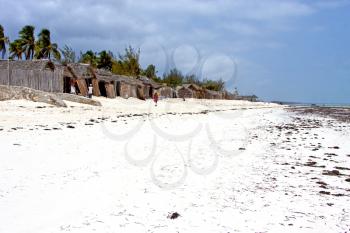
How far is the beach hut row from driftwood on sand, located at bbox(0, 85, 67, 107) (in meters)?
7.73

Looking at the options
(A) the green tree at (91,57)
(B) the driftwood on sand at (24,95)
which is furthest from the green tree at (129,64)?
(B) the driftwood on sand at (24,95)

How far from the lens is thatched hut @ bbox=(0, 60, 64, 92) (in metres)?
27.4

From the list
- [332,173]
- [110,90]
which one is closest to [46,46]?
[110,90]

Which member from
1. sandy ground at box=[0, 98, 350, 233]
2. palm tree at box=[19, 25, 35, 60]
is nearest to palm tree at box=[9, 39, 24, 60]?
palm tree at box=[19, 25, 35, 60]

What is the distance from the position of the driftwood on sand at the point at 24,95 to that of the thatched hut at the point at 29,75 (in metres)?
7.65

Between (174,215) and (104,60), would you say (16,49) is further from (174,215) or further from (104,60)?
(174,215)

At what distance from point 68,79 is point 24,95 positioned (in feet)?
40.9

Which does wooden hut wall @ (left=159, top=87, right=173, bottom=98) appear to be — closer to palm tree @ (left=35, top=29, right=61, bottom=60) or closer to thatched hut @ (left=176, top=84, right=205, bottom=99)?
thatched hut @ (left=176, top=84, right=205, bottom=99)

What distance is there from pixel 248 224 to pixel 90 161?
12.1 feet

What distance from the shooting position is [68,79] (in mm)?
32094

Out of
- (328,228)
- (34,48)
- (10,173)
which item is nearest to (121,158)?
(10,173)


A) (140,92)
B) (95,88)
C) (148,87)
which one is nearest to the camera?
(95,88)

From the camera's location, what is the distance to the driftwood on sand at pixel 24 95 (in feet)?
63.7

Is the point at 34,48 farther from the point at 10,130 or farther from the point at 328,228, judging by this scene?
the point at 328,228
